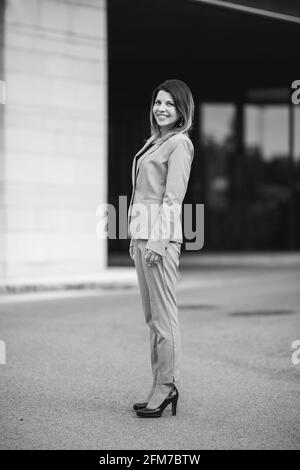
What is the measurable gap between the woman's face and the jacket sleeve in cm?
18

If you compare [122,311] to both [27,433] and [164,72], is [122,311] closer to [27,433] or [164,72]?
[27,433]

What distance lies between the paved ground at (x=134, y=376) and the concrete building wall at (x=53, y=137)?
11.7 feet

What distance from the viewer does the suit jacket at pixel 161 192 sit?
4.84 m

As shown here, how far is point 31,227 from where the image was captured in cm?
1488

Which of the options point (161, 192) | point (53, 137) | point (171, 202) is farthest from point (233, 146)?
point (171, 202)

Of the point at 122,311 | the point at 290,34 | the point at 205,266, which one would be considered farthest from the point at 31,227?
the point at 290,34

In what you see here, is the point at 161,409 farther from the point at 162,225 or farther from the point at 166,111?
the point at 166,111

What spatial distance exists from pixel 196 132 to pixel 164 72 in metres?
2.05

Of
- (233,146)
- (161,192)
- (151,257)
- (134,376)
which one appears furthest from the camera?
(233,146)

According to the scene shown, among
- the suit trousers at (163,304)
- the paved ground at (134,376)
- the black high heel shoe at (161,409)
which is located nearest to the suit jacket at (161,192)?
the suit trousers at (163,304)

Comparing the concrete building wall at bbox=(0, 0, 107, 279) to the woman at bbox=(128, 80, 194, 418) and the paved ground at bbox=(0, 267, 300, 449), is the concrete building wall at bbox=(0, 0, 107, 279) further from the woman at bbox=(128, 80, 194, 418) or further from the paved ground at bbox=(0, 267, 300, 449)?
the woman at bbox=(128, 80, 194, 418)

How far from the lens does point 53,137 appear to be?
1520cm

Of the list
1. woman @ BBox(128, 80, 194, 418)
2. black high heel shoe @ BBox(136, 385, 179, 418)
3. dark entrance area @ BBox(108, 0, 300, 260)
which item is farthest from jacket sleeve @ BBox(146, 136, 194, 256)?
dark entrance area @ BBox(108, 0, 300, 260)

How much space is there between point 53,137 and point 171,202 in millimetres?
10676
